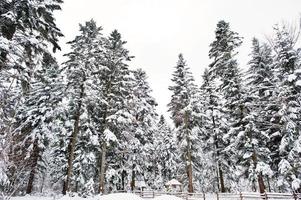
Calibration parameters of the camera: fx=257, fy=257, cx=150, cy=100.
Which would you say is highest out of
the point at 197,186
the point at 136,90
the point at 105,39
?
the point at 105,39

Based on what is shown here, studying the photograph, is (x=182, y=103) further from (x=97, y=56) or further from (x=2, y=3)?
(x=2, y=3)

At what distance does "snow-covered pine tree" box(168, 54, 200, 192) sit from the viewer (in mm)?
29156

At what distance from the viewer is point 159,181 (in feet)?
142

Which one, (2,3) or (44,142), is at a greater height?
(2,3)

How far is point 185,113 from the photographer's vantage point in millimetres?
30016

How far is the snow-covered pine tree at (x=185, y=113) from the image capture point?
2916 cm

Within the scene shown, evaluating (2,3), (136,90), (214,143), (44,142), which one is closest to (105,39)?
(136,90)

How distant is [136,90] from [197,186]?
74.5ft

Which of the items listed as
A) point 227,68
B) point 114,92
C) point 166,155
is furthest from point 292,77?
point 166,155

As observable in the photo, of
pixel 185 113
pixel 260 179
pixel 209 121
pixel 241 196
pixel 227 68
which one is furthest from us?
pixel 209 121

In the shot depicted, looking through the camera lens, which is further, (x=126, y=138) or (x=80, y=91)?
(x=126, y=138)

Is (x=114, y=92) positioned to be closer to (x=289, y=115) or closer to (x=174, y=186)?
(x=174, y=186)

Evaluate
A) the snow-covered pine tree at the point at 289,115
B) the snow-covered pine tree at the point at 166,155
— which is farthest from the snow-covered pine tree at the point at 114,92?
the snow-covered pine tree at the point at 166,155

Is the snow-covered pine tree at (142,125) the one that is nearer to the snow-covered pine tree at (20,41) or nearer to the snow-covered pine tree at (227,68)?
the snow-covered pine tree at (227,68)
